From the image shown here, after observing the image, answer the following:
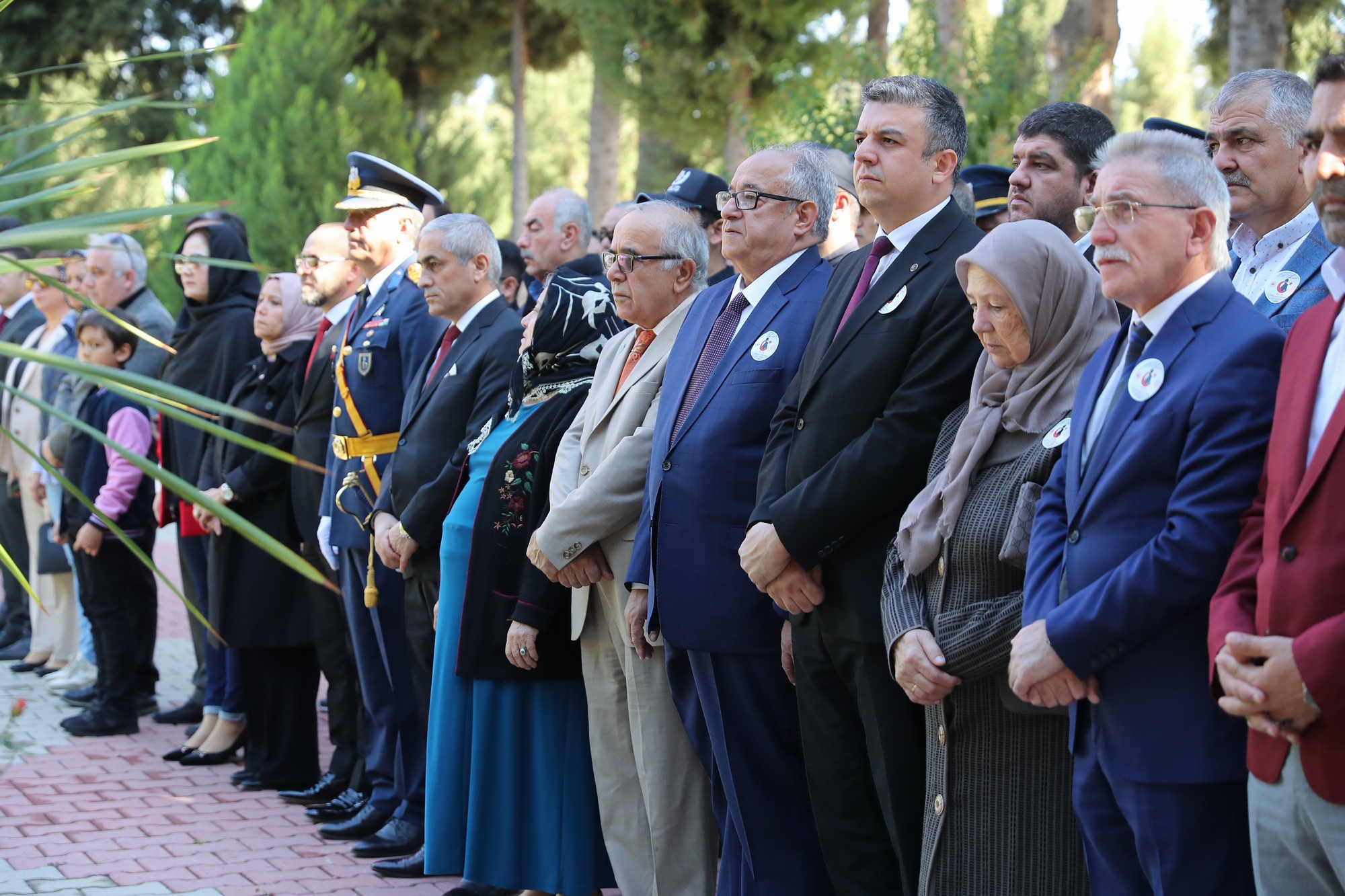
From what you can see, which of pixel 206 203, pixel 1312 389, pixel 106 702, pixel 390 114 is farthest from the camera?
pixel 390 114

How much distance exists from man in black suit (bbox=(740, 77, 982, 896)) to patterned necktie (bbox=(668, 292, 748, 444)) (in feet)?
1.25

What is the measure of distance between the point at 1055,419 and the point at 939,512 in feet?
1.08

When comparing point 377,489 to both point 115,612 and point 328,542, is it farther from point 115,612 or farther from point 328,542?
point 115,612

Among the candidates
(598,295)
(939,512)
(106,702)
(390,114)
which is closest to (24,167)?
(939,512)

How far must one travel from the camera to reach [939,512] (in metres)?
3.22

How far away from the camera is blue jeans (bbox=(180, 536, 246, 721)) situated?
6656mm

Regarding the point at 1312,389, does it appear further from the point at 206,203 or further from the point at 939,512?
the point at 206,203

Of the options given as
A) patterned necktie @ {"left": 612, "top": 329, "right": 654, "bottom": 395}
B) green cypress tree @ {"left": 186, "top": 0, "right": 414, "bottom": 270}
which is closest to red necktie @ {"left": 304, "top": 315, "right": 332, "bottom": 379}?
patterned necktie @ {"left": 612, "top": 329, "right": 654, "bottom": 395}

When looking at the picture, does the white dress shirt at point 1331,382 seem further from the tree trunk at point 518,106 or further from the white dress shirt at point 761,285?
the tree trunk at point 518,106

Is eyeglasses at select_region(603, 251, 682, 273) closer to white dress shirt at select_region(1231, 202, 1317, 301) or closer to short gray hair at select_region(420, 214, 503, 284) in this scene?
short gray hair at select_region(420, 214, 503, 284)

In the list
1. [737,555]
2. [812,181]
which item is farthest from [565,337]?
[737,555]

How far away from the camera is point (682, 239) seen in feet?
14.8

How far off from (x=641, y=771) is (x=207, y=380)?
12.3 ft

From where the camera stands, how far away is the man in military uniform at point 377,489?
18.2 ft
